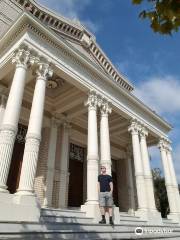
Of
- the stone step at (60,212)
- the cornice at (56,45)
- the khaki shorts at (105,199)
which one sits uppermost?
the cornice at (56,45)

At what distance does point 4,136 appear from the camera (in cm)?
858

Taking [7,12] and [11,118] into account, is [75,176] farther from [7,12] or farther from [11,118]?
[7,12]

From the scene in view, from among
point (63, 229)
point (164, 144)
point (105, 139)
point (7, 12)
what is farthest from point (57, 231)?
point (164, 144)

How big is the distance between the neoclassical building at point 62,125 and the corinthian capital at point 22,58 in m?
0.04

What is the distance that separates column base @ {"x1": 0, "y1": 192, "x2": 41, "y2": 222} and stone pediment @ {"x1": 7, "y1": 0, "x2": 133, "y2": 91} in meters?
9.80

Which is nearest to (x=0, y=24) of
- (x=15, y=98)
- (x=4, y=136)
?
(x=15, y=98)

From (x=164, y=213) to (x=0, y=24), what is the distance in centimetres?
2734

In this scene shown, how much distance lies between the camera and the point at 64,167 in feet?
50.6

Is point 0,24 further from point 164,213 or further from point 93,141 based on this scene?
point 164,213

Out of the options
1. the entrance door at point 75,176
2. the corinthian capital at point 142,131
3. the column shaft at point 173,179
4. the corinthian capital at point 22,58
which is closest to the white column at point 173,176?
the column shaft at point 173,179

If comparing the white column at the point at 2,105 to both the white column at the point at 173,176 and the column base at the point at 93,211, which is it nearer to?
the column base at the point at 93,211

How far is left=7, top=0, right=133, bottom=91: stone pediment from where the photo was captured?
15.8 metres

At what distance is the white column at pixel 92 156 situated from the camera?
10.9 meters

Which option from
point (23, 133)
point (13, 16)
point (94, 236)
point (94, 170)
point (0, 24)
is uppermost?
point (13, 16)
